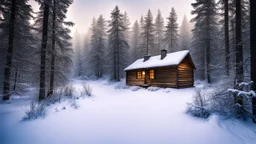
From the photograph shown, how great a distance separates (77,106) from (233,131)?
7925 mm

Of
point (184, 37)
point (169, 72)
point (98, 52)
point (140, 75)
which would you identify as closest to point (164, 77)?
point (169, 72)

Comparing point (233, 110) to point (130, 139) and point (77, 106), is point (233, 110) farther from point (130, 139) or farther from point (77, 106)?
point (77, 106)

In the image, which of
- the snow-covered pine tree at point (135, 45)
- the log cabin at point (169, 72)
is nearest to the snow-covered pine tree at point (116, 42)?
the snow-covered pine tree at point (135, 45)

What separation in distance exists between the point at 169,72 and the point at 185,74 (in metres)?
2.63

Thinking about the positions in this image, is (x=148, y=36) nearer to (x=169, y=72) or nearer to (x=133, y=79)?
(x=133, y=79)

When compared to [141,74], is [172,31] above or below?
above

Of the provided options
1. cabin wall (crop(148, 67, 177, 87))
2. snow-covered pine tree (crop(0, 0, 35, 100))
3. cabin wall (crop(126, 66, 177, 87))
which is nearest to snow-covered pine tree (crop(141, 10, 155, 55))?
cabin wall (crop(126, 66, 177, 87))

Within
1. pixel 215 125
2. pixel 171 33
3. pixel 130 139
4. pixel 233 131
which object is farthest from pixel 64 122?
pixel 171 33

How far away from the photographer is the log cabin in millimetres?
15180

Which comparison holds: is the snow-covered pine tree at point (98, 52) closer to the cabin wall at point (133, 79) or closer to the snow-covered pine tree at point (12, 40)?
the cabin wall at point (133, 79)

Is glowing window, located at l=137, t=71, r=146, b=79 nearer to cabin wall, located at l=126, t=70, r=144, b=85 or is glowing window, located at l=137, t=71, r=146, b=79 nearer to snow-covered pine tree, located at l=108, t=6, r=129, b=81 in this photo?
cabin wall, located at l=126, t=70, r=144, b=85

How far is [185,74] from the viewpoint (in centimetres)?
1641

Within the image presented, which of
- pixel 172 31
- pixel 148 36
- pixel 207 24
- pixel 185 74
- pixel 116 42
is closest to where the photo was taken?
pixel 185 74

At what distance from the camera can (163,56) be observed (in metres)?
18.0
